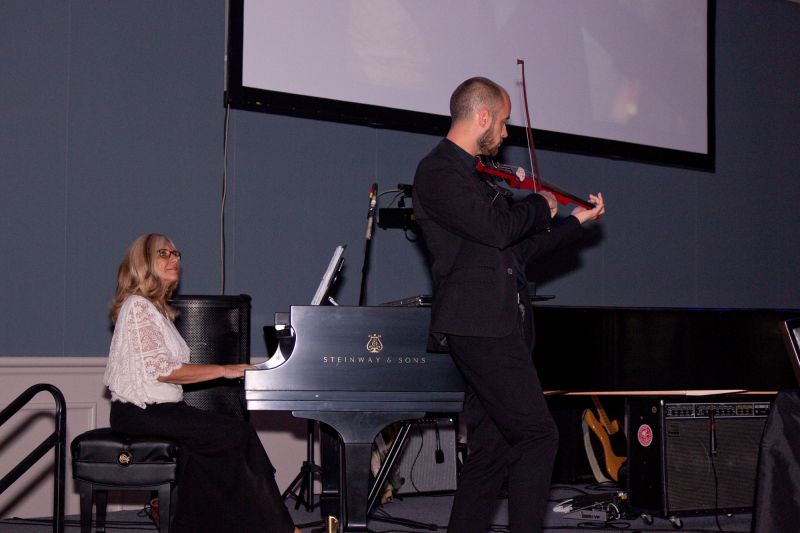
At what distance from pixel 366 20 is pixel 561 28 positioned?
4.43 ft

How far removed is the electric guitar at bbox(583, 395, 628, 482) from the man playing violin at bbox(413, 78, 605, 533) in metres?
2.50

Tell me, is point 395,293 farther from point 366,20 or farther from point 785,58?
point 785,58

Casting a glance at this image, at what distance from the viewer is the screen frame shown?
4.49 metres

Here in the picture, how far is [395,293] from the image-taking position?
16.8ft

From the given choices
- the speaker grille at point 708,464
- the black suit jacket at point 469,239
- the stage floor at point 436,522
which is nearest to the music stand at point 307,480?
the stage floor at point 436,522

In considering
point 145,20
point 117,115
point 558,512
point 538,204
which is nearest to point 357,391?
point 538,204

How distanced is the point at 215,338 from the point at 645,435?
203 centimetres

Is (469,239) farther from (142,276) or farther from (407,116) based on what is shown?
(407,116)

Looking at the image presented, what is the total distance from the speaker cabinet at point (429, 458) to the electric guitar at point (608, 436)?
905 millimetres

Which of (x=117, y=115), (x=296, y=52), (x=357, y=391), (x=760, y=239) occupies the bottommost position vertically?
(x=357, y=391)

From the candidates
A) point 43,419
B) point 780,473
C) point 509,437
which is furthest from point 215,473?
point 780,473

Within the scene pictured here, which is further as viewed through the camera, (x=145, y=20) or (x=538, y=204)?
(x=145, y=20)

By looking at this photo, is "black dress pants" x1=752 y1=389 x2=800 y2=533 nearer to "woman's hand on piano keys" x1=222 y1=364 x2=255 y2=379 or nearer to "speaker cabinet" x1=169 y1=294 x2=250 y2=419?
"woman's hand on piano keys" x1=222 y1=364 x2=255 y2=379

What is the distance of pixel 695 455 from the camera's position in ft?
13.5
